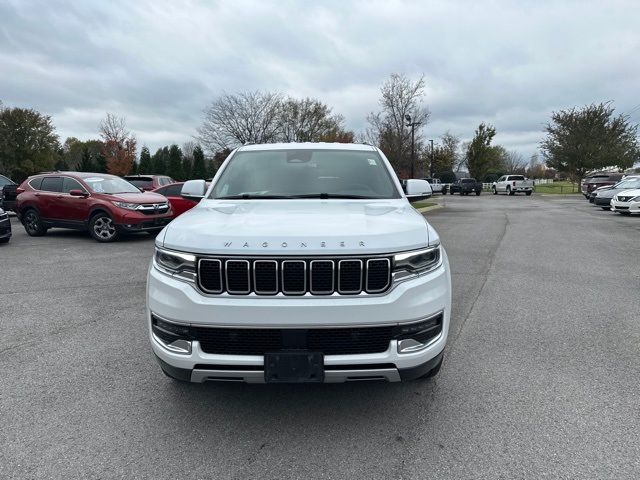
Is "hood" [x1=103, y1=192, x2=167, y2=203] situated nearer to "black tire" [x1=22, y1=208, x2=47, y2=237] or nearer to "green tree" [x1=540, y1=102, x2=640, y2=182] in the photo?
"black tire" [x1=22, y1=208, x2=47, y2=237]

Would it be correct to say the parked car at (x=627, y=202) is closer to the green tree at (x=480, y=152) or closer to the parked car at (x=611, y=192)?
the parked car at (x=611, y=192)

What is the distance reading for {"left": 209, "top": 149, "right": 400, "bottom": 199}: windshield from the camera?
13.4 ft

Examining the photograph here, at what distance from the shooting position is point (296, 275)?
2641mm

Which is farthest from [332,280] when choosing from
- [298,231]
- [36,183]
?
[36,183]

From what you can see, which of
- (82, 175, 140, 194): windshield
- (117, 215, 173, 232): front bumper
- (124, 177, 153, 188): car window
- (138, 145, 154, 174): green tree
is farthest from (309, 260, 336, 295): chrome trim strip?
(138, 145, 154, 174): green tree

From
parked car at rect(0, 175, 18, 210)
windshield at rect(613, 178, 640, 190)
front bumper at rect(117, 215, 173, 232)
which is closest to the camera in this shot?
front bumper at rect(117, 215, 173, 232)

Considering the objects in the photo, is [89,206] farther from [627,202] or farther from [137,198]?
[627,202]

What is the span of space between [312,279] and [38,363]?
2.85 m

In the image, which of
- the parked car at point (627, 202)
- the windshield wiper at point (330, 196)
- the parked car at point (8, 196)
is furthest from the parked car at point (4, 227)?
the parked car at point (627, 202)

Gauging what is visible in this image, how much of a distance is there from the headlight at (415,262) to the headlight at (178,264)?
1218mm

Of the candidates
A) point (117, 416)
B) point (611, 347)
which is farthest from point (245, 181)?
point (611, 347)

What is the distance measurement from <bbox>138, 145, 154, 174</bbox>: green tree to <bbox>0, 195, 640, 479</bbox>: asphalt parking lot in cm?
5147

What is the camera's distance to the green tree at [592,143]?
146ft

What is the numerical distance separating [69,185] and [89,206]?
1.15 m
